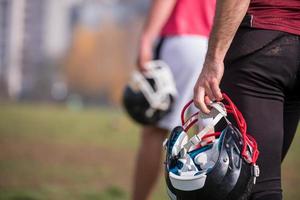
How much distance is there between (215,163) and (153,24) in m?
1.77

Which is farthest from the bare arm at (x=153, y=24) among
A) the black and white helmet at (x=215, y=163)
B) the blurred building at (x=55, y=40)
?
the blurred building at (x=55, y=40)

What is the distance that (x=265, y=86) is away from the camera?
7.37 ft

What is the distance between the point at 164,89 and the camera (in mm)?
3797

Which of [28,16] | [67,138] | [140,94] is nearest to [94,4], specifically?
[28,16]

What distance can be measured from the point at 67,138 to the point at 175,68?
5161 mm

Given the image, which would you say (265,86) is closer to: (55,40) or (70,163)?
(70,163)

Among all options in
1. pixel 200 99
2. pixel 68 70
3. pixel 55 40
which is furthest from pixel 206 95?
pixel 68 70

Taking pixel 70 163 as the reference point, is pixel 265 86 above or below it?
above

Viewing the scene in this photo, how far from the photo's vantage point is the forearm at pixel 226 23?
220 centimetres

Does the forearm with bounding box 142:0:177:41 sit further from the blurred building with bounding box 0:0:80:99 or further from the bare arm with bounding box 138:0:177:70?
the blurred building with bounding box 0:0:80:99

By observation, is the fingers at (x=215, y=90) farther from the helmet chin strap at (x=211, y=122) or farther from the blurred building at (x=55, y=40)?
the blurred building at (x=55, y=40)

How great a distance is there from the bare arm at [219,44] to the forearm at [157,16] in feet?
4.78

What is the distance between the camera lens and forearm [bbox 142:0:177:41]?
366cm

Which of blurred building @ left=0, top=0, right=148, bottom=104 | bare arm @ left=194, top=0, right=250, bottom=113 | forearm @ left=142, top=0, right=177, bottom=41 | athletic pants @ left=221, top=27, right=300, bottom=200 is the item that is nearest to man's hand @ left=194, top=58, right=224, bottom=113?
bare arm @ left=194, top=0, right=250, bottom=113
